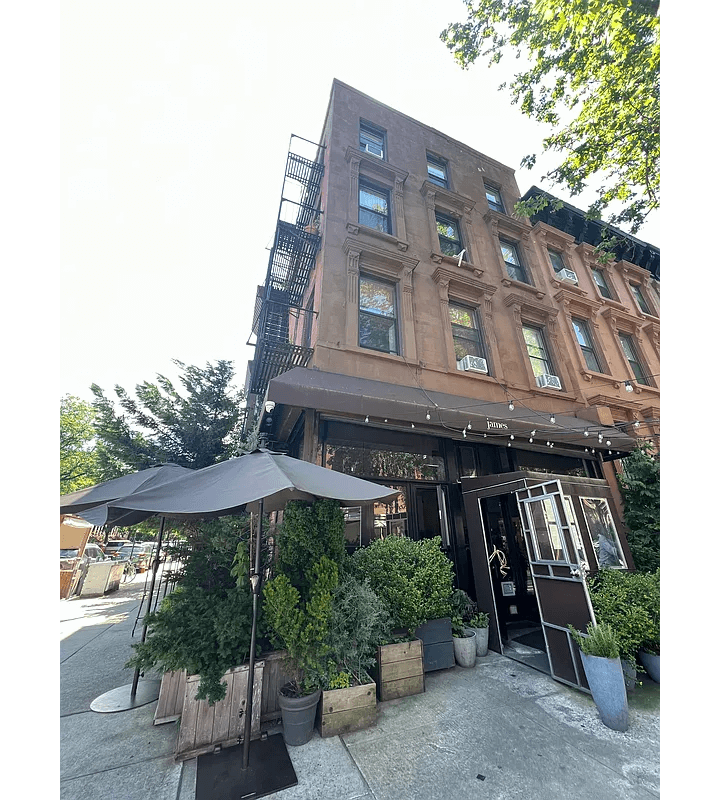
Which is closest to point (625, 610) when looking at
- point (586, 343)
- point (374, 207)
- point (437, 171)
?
point (586, 343)

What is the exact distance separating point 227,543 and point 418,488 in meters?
4.10

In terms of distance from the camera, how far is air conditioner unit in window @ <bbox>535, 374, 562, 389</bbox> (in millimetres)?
10258

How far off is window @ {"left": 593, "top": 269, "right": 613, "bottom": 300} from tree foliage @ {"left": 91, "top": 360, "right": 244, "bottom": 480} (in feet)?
52.8

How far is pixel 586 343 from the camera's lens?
1252cm

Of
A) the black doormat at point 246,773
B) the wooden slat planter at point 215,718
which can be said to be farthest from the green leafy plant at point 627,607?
the wooden slat planter at point 215,718

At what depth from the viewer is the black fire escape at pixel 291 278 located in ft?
28.3

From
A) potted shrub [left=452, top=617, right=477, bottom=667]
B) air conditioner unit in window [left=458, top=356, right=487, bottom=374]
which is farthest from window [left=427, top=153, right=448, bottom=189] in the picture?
potted shrub [left=452, top=617, right=477, bottom=667]

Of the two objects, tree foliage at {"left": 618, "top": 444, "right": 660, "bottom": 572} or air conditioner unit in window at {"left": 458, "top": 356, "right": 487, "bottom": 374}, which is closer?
tree foliage at {"left": 618, "top": 444, "right": 660, "bottom": 572}

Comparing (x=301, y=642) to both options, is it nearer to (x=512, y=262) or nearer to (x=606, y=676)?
(x=606, y=676)

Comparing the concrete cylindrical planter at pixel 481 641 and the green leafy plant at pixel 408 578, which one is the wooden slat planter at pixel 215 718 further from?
the concrete cylindrical planter at pixel 481 641

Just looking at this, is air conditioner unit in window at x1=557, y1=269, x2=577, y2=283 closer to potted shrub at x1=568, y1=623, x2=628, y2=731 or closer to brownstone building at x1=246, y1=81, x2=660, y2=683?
brownstone building at x1=246, y1=81, x2=660, y2=683

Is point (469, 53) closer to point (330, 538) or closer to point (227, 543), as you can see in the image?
point (330, 538)

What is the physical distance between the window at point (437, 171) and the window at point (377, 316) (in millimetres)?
6533
